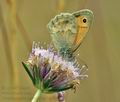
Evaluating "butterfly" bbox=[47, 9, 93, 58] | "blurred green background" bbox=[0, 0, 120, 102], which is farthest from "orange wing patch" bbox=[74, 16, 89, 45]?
"blurred green background" bbox=[0, 0, 120, 102]

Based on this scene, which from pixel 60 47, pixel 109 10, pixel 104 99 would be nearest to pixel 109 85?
pixel 104 99

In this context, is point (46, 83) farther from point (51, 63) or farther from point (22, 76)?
point (22, 76)

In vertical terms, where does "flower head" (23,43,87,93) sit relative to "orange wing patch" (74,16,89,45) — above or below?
below

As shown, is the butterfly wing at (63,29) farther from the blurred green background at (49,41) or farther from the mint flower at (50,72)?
the blurred green background at (49,41)

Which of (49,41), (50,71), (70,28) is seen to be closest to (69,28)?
(70,28)

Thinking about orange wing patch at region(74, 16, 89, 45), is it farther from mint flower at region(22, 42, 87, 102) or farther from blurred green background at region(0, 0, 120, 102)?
blurred green background at region(0, 0, 120, 102)

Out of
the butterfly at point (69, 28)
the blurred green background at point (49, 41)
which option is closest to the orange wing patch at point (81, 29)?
the butterfly at point (69, 28)
